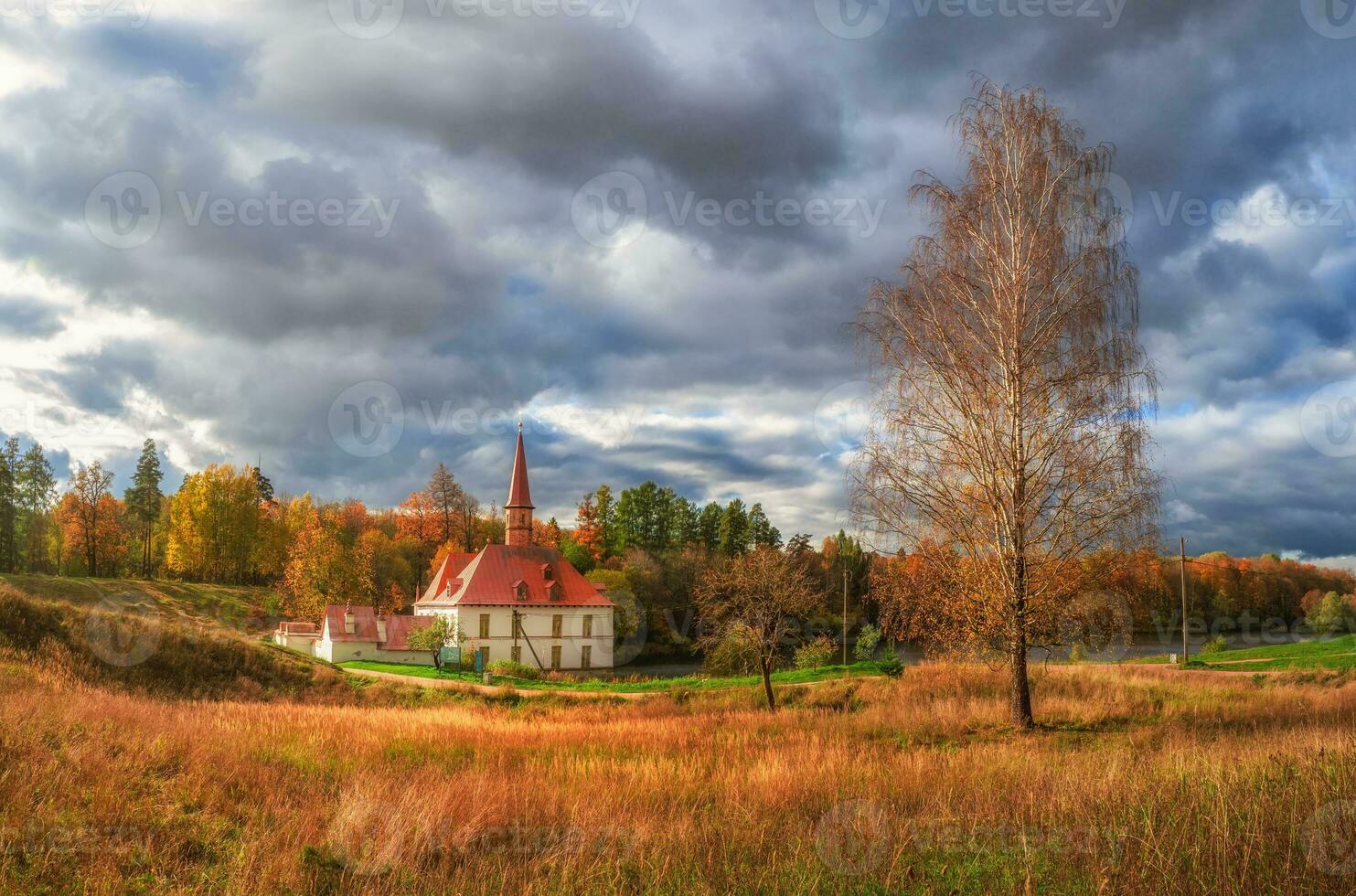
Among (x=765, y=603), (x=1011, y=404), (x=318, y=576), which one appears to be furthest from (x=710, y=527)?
(x=1011, y=404)

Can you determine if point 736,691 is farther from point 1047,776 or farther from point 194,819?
Result: point 194,819

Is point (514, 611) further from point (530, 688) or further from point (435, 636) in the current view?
point (530, 688)

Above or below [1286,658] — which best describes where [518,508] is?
above

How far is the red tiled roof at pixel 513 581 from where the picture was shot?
181 ft

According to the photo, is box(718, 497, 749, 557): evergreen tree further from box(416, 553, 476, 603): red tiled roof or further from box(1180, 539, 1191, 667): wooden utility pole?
box(1180, 539, 1191, 667): wooden utility pole

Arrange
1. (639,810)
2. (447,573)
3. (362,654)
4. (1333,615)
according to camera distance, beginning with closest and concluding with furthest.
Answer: (639,810) → (362,654) → (447,573) → (1333,615)

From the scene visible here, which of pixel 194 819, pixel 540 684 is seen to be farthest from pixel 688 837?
pixel 540 684

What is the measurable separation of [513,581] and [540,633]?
4139 mm

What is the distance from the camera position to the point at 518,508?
6034cm

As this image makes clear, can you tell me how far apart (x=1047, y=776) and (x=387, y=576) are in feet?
230

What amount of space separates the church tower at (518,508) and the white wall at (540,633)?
607 cm

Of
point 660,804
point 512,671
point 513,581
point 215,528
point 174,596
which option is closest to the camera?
point 660,804

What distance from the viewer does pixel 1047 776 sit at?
9008 millimetres

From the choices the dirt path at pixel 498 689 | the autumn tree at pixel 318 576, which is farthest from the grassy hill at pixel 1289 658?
the autumn tree at pixel 318 576
